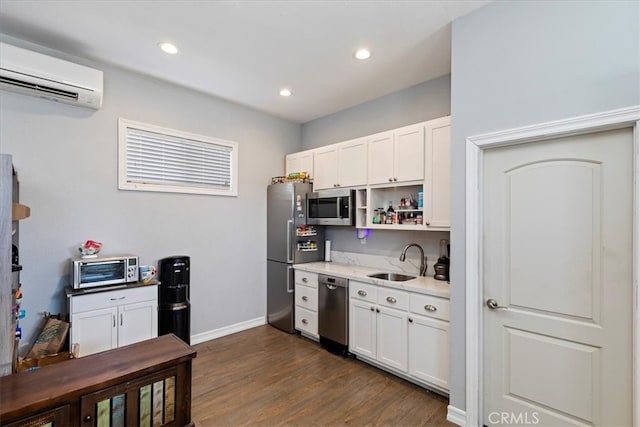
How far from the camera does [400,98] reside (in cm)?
363

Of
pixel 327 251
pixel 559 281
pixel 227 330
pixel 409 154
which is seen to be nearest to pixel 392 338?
pixel 559 281

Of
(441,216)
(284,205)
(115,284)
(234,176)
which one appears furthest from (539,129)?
(115,284)

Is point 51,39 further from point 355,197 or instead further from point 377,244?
point 377,244

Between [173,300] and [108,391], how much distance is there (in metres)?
1.89

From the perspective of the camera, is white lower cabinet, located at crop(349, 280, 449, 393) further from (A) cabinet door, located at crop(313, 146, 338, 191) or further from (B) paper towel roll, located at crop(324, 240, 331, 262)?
(A) cabinet door, located at crop(313, 146, 338, 191)

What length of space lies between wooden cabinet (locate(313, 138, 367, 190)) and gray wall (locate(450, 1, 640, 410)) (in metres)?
1.41

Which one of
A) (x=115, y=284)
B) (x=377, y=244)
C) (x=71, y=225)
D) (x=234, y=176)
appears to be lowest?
(x=115, y=284)

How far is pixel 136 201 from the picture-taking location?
3258 mm

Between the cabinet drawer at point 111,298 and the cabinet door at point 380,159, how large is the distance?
2583 mm

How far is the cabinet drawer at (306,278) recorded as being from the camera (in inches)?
145

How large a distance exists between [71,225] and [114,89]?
4.65 ft

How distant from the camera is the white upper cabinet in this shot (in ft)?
10.0

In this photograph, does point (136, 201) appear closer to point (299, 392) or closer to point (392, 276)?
point (299, 392)

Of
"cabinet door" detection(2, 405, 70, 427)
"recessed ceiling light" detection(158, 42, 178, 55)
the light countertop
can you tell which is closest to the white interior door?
the light countertop
